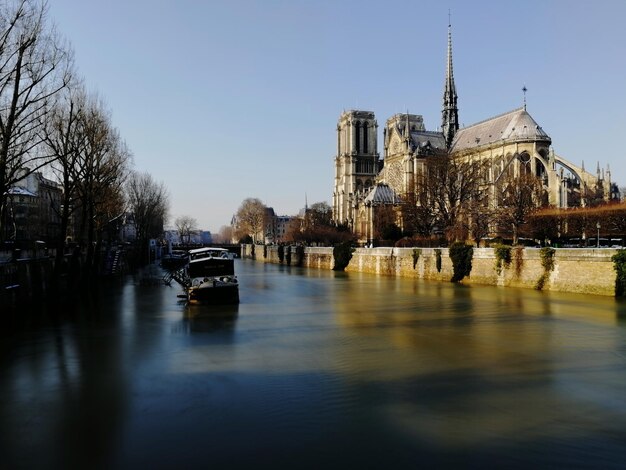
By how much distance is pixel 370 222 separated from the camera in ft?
296

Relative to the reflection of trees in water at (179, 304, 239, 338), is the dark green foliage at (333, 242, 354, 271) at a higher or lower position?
higher

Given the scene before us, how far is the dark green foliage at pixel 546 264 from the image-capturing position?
37.0 metres

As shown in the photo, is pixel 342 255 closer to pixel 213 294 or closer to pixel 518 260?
pixel 518 260

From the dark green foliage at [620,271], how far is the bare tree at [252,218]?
122036mm

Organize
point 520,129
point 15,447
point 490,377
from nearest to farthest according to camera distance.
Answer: point 15,447
point 490,377
point 520,129

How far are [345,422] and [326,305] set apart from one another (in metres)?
20.9

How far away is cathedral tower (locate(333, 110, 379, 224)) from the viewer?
463 ft

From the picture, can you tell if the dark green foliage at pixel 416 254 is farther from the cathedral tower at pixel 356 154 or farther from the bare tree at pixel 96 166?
the cathedral tower at pixel 356 154

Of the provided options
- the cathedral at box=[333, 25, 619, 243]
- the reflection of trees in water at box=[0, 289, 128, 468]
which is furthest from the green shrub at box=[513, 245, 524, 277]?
the reflection of trees in water at box=[0, 289, 128, 468]

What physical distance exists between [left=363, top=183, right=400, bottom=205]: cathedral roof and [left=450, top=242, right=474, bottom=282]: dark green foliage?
45704 millimetres

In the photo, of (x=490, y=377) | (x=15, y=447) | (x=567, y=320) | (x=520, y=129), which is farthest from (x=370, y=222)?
(x=15, y=447)

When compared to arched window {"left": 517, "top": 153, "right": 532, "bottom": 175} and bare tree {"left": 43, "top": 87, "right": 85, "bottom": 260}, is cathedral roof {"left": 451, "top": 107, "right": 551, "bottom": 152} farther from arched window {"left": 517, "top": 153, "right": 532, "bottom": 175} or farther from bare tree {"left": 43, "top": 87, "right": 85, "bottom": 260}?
bare tree {"left": 43, "top": 87, "right": 85, "bottom": 260}

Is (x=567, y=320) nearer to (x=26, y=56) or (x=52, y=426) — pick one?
(x=52, y=426)

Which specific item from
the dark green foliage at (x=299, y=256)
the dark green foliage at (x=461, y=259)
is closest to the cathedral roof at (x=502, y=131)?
the dark green foliage at (x=299, y=256)
